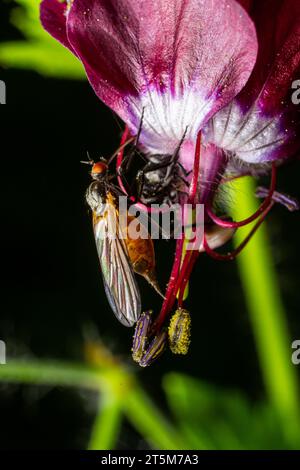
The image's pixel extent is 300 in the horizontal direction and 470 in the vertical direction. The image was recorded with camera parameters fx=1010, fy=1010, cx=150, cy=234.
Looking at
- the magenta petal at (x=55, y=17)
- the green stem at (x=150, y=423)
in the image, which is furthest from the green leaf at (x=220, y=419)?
the magenta petal at (x=55, y=17)

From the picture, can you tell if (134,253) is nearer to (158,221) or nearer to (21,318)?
(158,221)

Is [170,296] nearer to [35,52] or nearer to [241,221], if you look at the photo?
[241,221]

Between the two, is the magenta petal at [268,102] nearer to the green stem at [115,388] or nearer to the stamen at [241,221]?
the stamen at [241,221]

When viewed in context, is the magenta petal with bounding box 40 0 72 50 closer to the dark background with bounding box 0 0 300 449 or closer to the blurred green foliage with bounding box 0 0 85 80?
the blurred green foliage with bounding box 0 0 85 80

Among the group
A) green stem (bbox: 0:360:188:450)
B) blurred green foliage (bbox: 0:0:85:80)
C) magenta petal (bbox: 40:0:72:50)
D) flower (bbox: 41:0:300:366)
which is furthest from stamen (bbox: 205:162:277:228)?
green stem (bbox: 0:360:188:450)

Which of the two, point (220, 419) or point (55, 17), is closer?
point (55, 17)

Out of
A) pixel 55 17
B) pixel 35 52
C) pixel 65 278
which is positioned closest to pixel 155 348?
pixel 55 17

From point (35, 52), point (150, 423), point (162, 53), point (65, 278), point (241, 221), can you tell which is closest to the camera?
point (162, 53)

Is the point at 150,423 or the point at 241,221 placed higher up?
the point at 241,221
